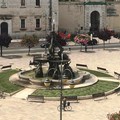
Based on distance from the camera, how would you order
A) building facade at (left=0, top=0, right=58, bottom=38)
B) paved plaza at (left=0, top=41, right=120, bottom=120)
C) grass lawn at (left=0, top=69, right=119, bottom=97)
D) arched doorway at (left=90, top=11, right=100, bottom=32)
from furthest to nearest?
1. arched doorway at (left=90, top=11, right=100, bottom=32)
2. building facade at (left=0, top=0, right=58, bottom=38)
3. grass lawn at (left=0, top=69, right=119, bottom=97)
4. paved plaza at (left=0, top=41, right=120, bottom=120)

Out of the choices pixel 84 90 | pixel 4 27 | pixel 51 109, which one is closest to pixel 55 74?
pixel 84 90

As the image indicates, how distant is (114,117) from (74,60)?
98.6 feet

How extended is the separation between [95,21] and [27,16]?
1796 centimetres

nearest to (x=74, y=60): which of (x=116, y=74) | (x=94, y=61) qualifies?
(x=94, y=61)

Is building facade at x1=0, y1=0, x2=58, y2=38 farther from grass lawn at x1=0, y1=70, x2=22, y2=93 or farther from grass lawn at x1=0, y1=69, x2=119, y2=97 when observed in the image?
grass lawn at x1=0, y1=69, x2=119, y2=97

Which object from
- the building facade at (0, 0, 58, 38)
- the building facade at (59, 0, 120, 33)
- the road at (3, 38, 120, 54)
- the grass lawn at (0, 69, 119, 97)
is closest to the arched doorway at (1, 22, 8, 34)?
the building facade at (0, 0, 58, 38)

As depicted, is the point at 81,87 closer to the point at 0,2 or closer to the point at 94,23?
Result: the point at 0,2

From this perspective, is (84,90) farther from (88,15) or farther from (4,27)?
(88,15)

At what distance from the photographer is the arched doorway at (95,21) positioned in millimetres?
78450

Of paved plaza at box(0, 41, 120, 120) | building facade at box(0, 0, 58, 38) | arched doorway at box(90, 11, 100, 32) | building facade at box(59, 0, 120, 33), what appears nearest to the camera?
paved plaza at box(0, 41, 120, 120)

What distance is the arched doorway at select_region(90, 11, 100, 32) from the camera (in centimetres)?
7845

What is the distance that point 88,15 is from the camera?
76625 millimetres

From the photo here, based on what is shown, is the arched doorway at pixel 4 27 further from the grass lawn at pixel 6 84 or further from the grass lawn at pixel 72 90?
the grass lawn at pixel 72 90

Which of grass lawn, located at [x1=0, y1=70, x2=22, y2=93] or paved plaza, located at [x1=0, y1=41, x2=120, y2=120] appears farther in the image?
grass lawn, located at [x1=0, y1=70, x2=22, y2=93]
